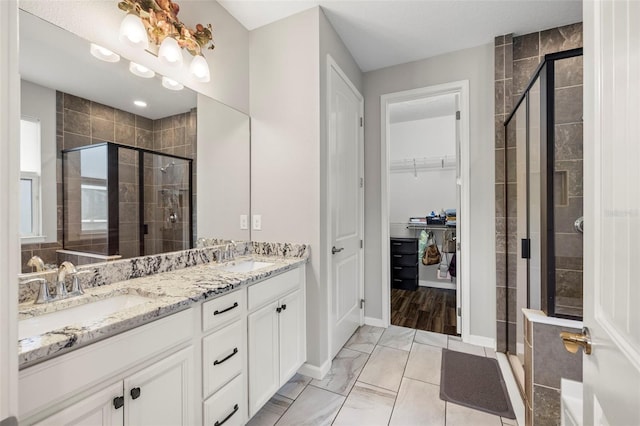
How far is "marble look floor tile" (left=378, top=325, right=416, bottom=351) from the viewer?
8.18 ft

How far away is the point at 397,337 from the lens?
8.68ft

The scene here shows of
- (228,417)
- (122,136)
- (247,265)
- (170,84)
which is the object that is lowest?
(228,417)

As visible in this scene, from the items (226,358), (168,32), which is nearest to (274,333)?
(226,358)

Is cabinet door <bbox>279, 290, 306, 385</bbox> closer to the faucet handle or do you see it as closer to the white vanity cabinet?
the white vanity cabinet

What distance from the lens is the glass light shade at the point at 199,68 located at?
1744 millimetres

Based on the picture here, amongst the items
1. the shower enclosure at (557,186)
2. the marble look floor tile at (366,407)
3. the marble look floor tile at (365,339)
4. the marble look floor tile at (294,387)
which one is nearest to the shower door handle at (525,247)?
the shower enclosure at (557,186)

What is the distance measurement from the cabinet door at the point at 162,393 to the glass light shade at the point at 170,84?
149cm

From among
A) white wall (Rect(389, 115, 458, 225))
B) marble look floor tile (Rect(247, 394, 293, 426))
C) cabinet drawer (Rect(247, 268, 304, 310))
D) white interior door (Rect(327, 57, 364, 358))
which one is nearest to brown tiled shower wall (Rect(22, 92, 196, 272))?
cabinet drawer (Rect(247, 268, 304, 310))

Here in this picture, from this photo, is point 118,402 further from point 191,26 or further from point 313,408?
point 191,26

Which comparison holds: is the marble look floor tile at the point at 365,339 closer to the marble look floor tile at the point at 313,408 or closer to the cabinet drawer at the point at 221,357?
the marble look floor tile at the point at 313,408

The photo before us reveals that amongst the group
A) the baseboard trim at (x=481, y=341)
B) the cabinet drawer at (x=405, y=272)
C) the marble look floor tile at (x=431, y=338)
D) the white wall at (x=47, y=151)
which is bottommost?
the marble look floor tile at (x=431, y=338)

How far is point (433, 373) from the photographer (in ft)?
6.81

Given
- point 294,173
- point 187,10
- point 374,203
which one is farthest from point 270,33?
point 374,203

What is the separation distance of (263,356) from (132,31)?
1.86 meters
